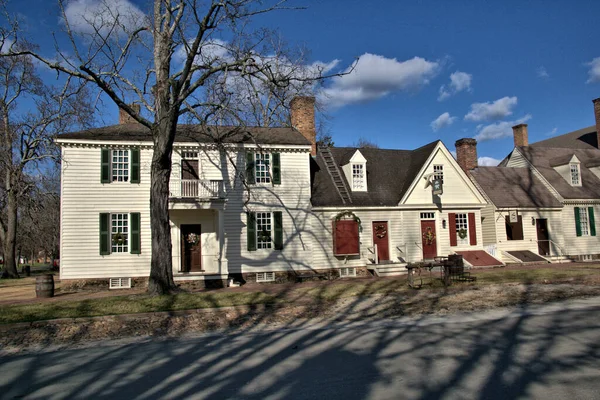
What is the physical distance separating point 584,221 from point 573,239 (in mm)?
1475

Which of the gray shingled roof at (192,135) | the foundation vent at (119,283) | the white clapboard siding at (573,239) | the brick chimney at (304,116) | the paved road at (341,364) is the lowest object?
the paved road at (341,364)

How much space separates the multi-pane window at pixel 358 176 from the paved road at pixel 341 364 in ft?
43.4

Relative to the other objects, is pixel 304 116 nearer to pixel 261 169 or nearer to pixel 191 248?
pixel 261 169

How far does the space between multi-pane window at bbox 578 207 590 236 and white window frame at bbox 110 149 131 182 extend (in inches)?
966

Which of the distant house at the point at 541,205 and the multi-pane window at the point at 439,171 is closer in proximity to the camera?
the multi-pane window at the point at 439,171

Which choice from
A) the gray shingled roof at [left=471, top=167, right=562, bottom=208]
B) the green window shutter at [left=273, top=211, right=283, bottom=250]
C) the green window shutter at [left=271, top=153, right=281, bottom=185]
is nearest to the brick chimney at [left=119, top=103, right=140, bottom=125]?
the green window shutter at [left=271, top=153, right=281, bottom=185]

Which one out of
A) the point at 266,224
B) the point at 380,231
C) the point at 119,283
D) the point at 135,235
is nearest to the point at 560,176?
the point at 380,231

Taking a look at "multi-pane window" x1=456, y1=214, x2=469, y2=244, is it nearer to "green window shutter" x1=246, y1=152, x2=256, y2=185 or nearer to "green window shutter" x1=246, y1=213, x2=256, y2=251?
"green window shutter" x1=246, y1=213, x2=256, y2=251

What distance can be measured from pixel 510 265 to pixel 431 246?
13.3ft

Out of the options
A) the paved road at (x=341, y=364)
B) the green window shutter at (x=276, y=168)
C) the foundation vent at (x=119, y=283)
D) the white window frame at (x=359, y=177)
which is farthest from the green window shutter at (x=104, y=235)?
the white window frame at (x=359, y=177)

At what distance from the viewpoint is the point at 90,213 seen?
18516 millimetres

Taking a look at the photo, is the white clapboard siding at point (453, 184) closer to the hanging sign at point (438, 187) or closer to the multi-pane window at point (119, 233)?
the hanging sign at point (438, 187)

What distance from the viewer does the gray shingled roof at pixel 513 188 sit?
2569 centimetres

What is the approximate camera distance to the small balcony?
18.8m
